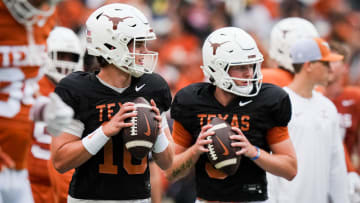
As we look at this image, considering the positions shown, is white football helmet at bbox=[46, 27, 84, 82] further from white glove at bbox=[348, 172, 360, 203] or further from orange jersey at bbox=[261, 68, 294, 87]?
A: white glove at bbox=[348, 172, 360, 203]

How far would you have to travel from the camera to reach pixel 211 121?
169 inches

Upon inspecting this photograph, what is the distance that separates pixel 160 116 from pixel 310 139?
189 centimetres

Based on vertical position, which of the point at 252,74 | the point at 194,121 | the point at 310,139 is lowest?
the point at 310,139

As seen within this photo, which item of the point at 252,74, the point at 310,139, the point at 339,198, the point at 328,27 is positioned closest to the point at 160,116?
the point at 252,74

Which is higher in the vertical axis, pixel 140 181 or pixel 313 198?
pixel 140 181

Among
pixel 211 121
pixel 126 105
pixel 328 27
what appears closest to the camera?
pixel 126 105

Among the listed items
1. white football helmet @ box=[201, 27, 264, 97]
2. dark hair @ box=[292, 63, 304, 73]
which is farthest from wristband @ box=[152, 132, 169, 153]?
dark hair @ box=[292, 63, 304, 73]

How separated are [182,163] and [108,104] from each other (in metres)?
0.76

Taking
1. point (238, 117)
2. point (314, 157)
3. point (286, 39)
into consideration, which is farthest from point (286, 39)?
point (238, 117)

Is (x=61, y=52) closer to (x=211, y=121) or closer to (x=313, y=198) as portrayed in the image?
(x=211, y=121)

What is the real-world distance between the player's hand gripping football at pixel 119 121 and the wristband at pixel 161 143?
0.34 meters

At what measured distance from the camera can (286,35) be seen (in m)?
6.48

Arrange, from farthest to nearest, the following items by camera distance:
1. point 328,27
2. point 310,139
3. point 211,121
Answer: point 328,27
point 310,139
point 211,121

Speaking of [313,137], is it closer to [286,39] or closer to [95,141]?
[286,39]
